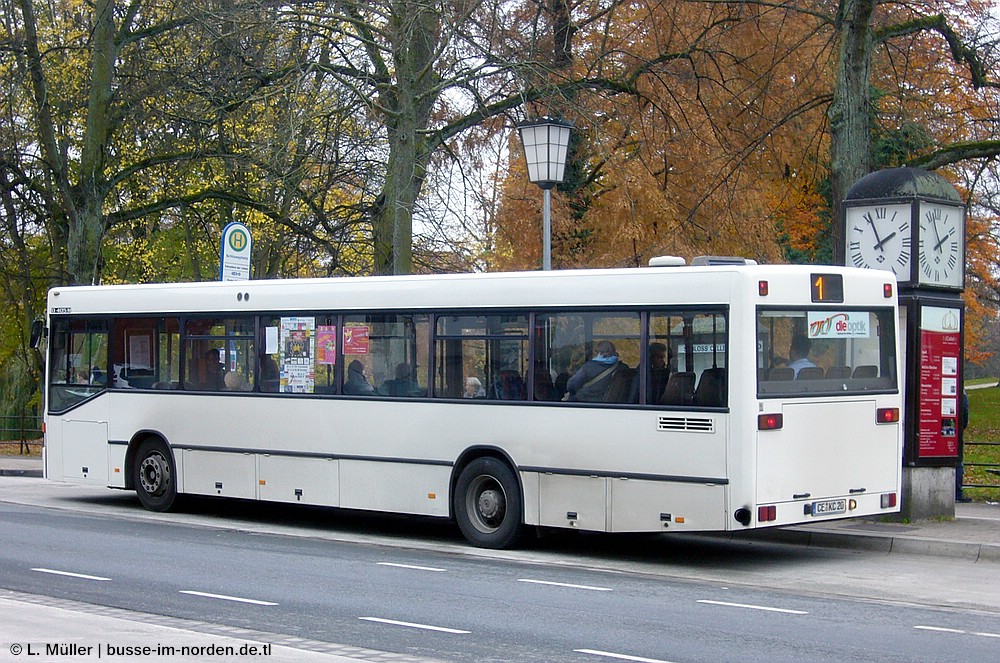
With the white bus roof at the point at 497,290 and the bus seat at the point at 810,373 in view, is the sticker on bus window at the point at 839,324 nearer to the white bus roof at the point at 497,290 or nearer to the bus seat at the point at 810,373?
the white bus roof at the point at 497,290

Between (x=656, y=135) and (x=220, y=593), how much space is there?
45.6 feet

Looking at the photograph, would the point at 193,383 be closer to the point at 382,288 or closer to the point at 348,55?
the point at 382,288

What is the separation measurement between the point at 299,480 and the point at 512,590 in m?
5.25

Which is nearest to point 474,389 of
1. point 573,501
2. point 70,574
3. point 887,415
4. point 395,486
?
point 395,486

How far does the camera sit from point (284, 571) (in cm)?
1219

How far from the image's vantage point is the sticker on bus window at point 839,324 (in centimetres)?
1272

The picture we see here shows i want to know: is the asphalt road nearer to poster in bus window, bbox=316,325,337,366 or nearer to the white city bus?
the white city bus

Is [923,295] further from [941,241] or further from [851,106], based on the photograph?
[851,106]

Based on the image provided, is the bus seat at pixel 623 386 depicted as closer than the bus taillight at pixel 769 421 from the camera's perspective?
No

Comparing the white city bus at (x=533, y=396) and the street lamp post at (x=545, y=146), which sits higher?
the street lamp post at (x=545, y=146)

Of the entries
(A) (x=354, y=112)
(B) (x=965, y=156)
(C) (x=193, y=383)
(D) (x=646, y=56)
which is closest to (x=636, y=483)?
(C) (x=193, y=383)

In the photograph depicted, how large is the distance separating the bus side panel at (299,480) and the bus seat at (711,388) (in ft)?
15.6

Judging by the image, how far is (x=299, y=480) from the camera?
1577cm

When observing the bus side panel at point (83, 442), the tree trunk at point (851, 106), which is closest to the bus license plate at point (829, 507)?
the tree trunk at point (851, 106)
